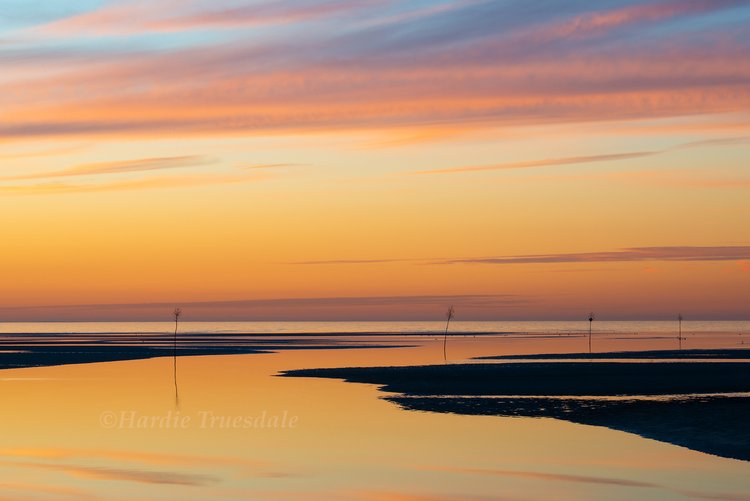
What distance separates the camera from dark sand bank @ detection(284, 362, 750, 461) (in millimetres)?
42772

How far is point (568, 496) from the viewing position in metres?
28.3

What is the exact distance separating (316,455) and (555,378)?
137ft

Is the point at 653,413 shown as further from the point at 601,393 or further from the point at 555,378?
the point at 555,378

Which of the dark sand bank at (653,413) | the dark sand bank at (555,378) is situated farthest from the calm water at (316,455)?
the dark sand bank at (555,378)

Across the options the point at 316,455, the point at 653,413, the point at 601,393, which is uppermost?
the point at 601,393

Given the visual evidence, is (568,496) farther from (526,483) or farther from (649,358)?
(649,358)

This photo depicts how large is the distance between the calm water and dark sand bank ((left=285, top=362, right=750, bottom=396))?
1137cm

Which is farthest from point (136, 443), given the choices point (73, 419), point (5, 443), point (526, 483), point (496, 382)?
point (496, 382)

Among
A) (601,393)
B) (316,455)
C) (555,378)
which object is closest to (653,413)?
(601,393)

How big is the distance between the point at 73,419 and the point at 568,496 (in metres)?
27.2

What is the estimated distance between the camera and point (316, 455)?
36250mm

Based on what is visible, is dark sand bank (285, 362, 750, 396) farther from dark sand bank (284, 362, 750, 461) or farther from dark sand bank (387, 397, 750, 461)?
dark sand bank (387, 397, 750, 461)

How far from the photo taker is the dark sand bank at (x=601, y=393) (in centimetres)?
4277

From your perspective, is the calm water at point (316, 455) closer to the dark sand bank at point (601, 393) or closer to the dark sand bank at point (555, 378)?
the dark sand bank at point (601, 393)
